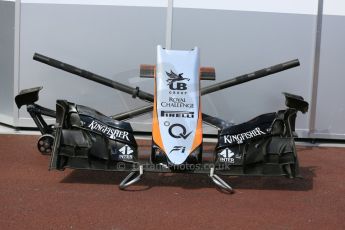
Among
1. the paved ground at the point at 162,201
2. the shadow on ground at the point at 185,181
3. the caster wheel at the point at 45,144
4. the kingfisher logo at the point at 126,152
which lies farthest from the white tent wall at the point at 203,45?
the kingfisher logo at the point at 126,152

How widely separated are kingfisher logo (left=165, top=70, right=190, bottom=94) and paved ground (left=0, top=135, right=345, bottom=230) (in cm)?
93

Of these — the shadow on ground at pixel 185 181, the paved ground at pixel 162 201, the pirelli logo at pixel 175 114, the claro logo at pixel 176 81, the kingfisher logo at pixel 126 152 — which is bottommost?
the paved ground at pixel 162 201

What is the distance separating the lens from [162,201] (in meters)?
5.02

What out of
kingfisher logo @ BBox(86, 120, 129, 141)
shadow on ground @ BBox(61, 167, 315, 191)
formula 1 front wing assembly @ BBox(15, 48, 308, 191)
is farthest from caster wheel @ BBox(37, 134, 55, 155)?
kingfisher logo @ BBox(86, 120, 129, 141)

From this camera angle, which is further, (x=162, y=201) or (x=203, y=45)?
(x=203, y=45)

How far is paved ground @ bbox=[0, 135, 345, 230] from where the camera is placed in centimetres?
452

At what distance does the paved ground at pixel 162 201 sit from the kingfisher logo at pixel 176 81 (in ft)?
3.05

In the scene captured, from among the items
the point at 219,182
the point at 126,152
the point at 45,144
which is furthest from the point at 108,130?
the point at 45,144

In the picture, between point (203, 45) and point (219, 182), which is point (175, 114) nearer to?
point (219, 182)

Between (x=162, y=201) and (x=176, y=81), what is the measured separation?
1.17m

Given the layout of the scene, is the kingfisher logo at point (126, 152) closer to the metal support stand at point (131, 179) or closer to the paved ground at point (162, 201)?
the metal support stand at point (131, 179)

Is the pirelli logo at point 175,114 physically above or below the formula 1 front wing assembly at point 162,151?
above

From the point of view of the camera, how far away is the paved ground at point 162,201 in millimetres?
4516

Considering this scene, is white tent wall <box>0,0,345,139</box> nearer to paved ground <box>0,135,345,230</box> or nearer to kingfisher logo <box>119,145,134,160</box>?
paved ground <box>0,135,345,230</box>
